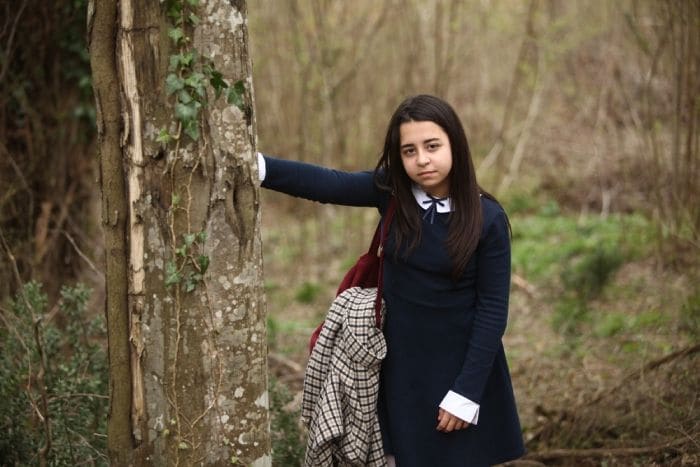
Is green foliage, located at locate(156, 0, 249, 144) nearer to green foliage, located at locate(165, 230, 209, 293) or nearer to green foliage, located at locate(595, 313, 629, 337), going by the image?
green foliage, located at locate(165, 230, 209, 293)

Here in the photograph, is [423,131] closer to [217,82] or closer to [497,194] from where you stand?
[217,82]

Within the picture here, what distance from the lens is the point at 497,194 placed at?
10422mm

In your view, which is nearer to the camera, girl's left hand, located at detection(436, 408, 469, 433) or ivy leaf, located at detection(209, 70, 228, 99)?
ivy leaf, located at detection(209, 70, 228, 99)

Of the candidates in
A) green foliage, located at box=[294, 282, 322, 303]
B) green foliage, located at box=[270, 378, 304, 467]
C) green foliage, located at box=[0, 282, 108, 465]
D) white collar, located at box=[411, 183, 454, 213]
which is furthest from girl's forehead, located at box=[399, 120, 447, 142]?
green foliage, located at box=[294, 282, 322, 303]

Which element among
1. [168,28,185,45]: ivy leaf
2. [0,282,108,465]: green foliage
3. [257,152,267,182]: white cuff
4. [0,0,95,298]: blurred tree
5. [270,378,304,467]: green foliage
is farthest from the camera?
[0,0,95,298]: blurred tree

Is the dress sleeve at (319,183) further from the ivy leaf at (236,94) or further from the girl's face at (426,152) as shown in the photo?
the ivy leaf at (236,94)

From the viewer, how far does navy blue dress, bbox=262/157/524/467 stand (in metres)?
2.60

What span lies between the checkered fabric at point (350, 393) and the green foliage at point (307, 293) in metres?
5.53

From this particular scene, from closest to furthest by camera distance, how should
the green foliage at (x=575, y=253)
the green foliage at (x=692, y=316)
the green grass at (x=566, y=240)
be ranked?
the green foliage at (x=692, y=316) → the green foliage at (x=575, y=253) → the green grass at (x=566, y=240)

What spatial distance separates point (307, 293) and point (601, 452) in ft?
16.9

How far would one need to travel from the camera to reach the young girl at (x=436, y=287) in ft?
8.49

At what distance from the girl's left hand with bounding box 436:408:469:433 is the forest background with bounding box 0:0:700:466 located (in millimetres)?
1090

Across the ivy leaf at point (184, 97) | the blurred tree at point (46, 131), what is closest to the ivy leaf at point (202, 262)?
the ivy leaf at point (184, 97)

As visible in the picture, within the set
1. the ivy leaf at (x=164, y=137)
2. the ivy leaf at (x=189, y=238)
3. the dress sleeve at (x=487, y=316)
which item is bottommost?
the dress sleeve at (x=487, y=316)
